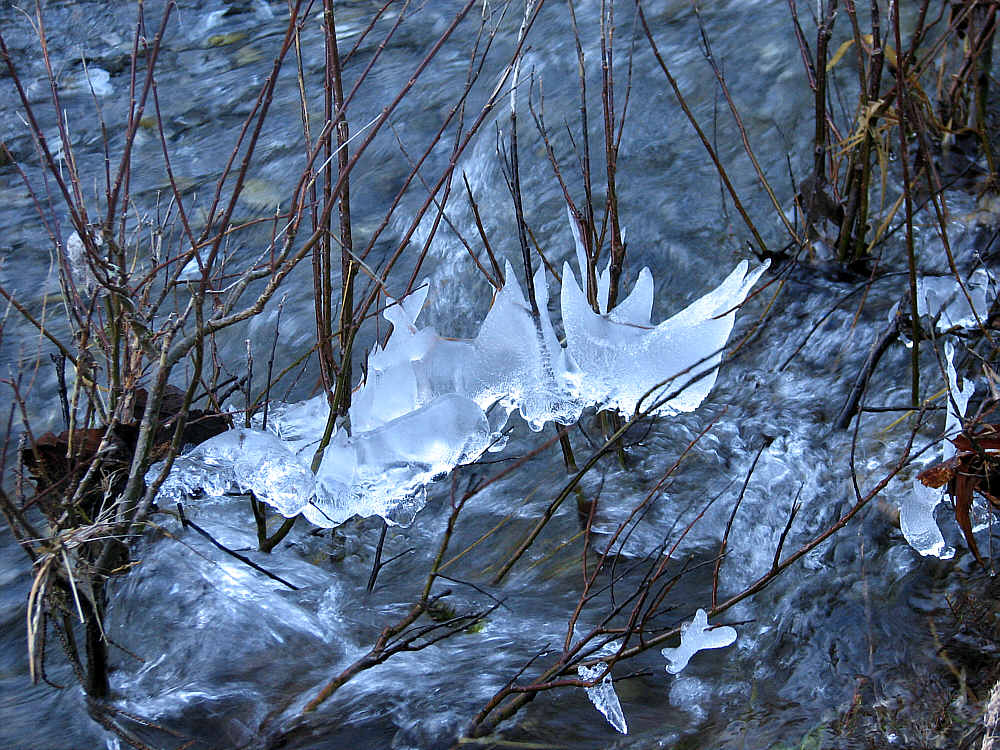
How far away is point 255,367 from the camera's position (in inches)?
154

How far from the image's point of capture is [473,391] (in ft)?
7.43

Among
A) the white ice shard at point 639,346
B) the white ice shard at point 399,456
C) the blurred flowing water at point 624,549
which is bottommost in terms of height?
the blurred flowing water at point 624,549

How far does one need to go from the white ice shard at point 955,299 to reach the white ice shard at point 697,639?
4.31 ft

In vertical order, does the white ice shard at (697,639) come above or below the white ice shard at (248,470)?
below

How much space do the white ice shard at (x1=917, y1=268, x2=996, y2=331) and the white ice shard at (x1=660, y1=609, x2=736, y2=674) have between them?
1313 millimetres

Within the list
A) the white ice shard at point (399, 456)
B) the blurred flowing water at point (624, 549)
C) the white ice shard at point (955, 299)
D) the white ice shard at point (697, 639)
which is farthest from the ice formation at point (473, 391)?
the white ice shard at point (955, 299)

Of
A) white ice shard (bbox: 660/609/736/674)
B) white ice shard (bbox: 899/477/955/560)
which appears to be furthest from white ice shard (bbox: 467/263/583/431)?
white ice shard (bbox: 899/477/955/560)

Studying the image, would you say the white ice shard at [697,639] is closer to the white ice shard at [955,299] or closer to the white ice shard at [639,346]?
the white ice shard at [639,346]

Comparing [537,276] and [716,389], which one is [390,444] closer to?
[537,276]

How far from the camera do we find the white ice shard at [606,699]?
75.5 inches

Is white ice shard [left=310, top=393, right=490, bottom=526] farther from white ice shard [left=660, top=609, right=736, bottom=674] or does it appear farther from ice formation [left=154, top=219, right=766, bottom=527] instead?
white ice shard [left=660, top=609, right=736, bottom=674]

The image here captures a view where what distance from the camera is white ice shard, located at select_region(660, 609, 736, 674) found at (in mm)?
1991

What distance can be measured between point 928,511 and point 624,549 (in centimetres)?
79

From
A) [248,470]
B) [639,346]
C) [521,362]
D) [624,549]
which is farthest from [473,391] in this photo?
[624,549]
